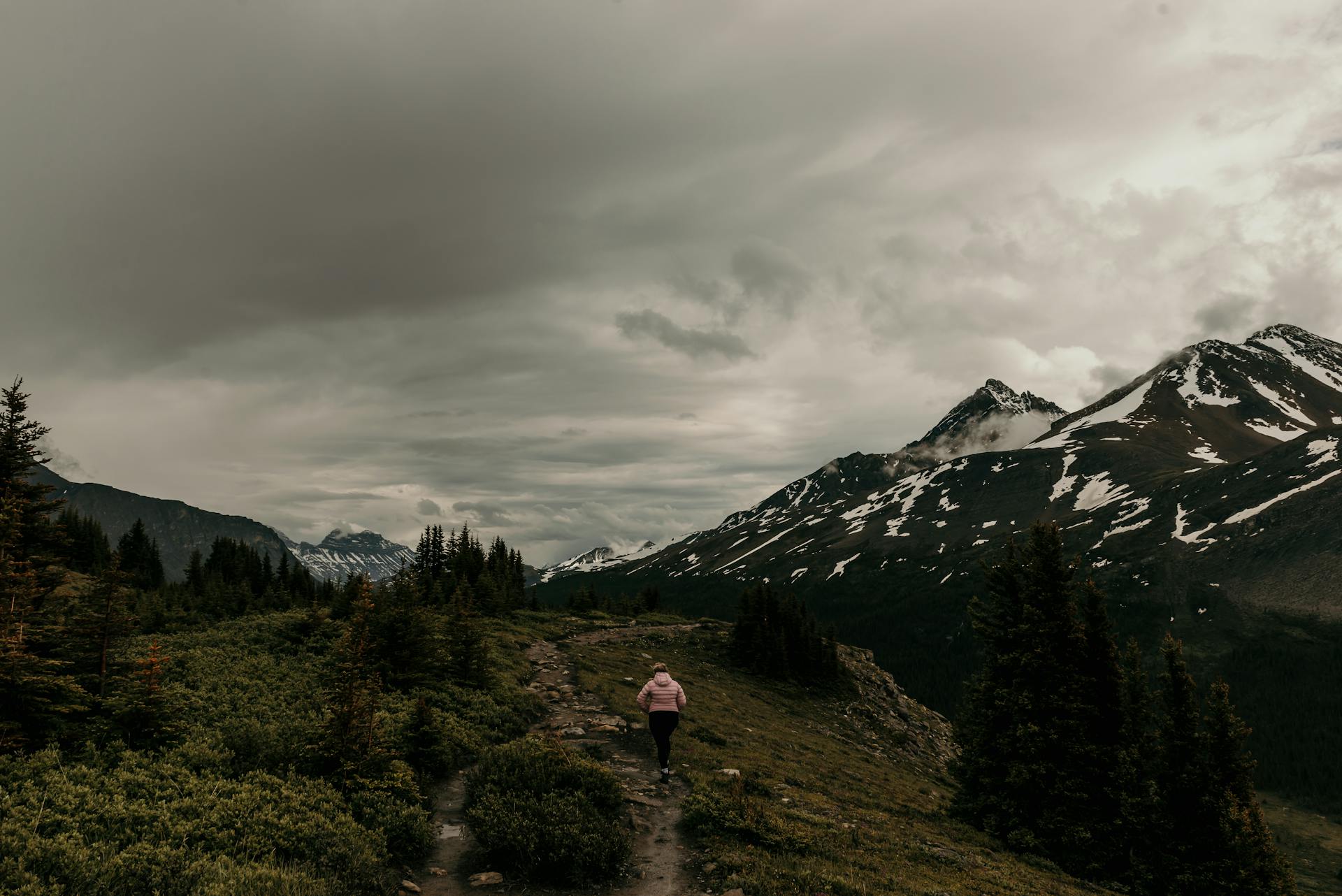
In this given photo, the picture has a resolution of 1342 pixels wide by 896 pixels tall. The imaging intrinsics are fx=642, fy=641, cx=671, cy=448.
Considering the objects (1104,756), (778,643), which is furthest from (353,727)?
(778,643)

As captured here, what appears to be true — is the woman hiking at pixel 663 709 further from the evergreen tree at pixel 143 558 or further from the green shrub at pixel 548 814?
the evergreen tree at pixel 143 558

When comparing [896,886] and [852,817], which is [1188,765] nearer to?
[852,817]

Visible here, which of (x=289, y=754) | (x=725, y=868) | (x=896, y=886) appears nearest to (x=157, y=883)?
(x=289, y=754)

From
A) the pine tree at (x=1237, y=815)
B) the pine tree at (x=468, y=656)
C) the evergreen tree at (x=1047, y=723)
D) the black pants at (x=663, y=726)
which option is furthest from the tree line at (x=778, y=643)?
the black pants at (x=663, y=726)

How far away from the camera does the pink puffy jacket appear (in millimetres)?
17875

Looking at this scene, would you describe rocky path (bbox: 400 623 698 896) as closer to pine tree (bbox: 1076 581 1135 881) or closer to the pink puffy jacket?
the pink puffy jacket

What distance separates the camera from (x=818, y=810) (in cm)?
1848

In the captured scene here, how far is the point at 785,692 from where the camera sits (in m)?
64.3

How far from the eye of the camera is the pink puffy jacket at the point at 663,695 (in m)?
17.9

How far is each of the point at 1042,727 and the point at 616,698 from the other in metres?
17.4

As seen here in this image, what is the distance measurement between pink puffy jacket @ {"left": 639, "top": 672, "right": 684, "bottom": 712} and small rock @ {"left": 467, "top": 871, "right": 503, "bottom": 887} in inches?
267

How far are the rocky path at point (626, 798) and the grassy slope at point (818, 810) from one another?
0.74m

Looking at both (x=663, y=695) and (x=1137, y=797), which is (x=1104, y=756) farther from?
(x=663, y=695)

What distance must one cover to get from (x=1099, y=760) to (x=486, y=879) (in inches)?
945
